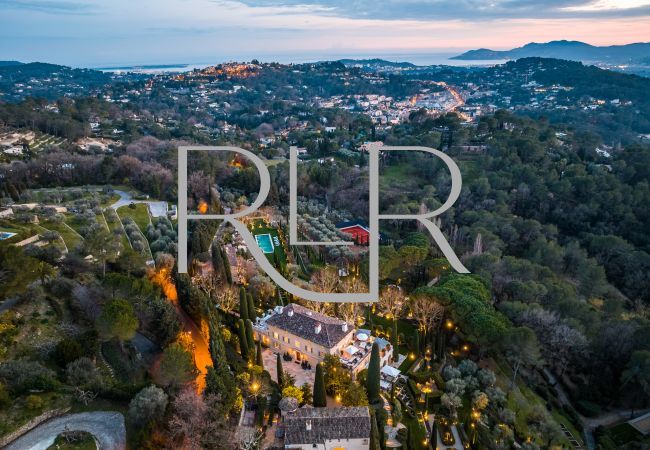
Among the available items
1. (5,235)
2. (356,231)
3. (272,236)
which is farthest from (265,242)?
(5,235)

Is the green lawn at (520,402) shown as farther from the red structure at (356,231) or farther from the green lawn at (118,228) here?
the green lawn at (118,228)

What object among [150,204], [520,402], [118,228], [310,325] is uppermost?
[150,204]

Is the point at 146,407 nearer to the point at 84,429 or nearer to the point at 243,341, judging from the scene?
the point at 84,429

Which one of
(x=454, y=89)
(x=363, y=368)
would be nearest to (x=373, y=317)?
(x=363, y=368)

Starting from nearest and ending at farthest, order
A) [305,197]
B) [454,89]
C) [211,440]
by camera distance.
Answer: [211,440], [305,197], [454,89]

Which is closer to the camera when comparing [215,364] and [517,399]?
[215,364]

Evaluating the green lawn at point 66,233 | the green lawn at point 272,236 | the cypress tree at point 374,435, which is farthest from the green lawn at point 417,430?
the green lawn at point 66,233

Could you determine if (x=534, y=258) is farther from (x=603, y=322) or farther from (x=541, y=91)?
(x=541, y=91)
